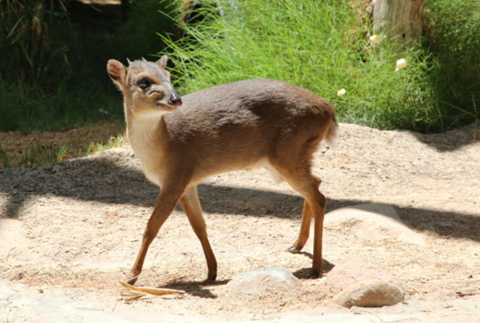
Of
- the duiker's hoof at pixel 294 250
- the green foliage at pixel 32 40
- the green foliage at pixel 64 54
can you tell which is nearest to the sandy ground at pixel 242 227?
the duiker's hoof at pixel 294 250

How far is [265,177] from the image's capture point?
6.77 meters

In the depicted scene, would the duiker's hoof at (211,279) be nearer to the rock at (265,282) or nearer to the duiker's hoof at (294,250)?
the rock at (265,282)

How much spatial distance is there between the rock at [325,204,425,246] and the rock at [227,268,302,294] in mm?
1411

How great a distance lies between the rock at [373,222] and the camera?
5.18m

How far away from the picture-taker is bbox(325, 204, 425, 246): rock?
5.18 meters

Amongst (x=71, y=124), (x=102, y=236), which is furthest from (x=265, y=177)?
(x=71, y=124)

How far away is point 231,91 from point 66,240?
1.77 meters

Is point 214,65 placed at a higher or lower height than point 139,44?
higher

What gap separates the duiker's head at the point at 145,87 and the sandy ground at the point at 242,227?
1142mm

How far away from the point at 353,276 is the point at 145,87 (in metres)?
1.69

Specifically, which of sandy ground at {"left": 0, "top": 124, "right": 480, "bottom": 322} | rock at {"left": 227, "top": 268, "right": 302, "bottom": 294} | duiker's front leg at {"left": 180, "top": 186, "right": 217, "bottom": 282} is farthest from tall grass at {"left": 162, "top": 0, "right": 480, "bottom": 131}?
rock at {"left": 227, "top": 268, "right": 302, "bottom": 294}

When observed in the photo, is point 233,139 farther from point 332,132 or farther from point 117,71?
point 117,71

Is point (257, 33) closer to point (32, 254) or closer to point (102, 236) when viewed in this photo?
point (102, 236)

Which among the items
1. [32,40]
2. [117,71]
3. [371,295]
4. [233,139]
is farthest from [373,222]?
[32,40]
